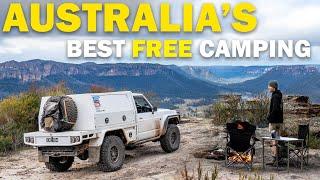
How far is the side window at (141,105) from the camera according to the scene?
16.6 metres

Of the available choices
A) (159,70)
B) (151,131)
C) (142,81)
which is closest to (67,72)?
(142,81)

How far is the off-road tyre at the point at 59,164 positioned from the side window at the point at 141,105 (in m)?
2.25

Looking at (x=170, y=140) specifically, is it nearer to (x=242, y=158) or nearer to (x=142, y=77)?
(x=242, y=158)

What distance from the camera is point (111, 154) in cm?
1498

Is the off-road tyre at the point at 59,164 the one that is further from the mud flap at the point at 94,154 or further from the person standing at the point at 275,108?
the person standing at the point at 275,108

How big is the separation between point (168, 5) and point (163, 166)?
371 inches

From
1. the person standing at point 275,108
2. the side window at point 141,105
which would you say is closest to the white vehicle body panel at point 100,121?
the side window at point 141,105

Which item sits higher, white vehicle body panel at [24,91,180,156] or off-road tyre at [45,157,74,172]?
white vehicle body panel at [24,91,180,156]

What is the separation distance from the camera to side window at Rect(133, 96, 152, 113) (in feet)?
54.4

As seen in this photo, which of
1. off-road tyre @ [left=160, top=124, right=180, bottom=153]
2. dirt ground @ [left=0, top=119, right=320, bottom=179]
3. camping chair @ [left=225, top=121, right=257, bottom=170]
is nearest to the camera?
dirt ground @ [left=0, top=119, right=320, bottom=179]

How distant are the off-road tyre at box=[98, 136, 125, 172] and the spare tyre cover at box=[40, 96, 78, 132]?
94cm

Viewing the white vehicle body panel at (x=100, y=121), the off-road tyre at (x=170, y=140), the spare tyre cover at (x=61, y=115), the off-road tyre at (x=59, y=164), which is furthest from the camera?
the off-road tyre at (x=170, y=140)

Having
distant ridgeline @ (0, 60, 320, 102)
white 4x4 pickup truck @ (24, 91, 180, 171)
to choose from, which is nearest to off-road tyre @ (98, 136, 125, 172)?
white 4x4 pickup truck @ (24, 91, 180, 171)

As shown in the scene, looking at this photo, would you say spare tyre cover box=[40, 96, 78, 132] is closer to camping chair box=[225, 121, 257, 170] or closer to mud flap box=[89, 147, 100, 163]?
mud flap box=[89, 147, 100, 163]
